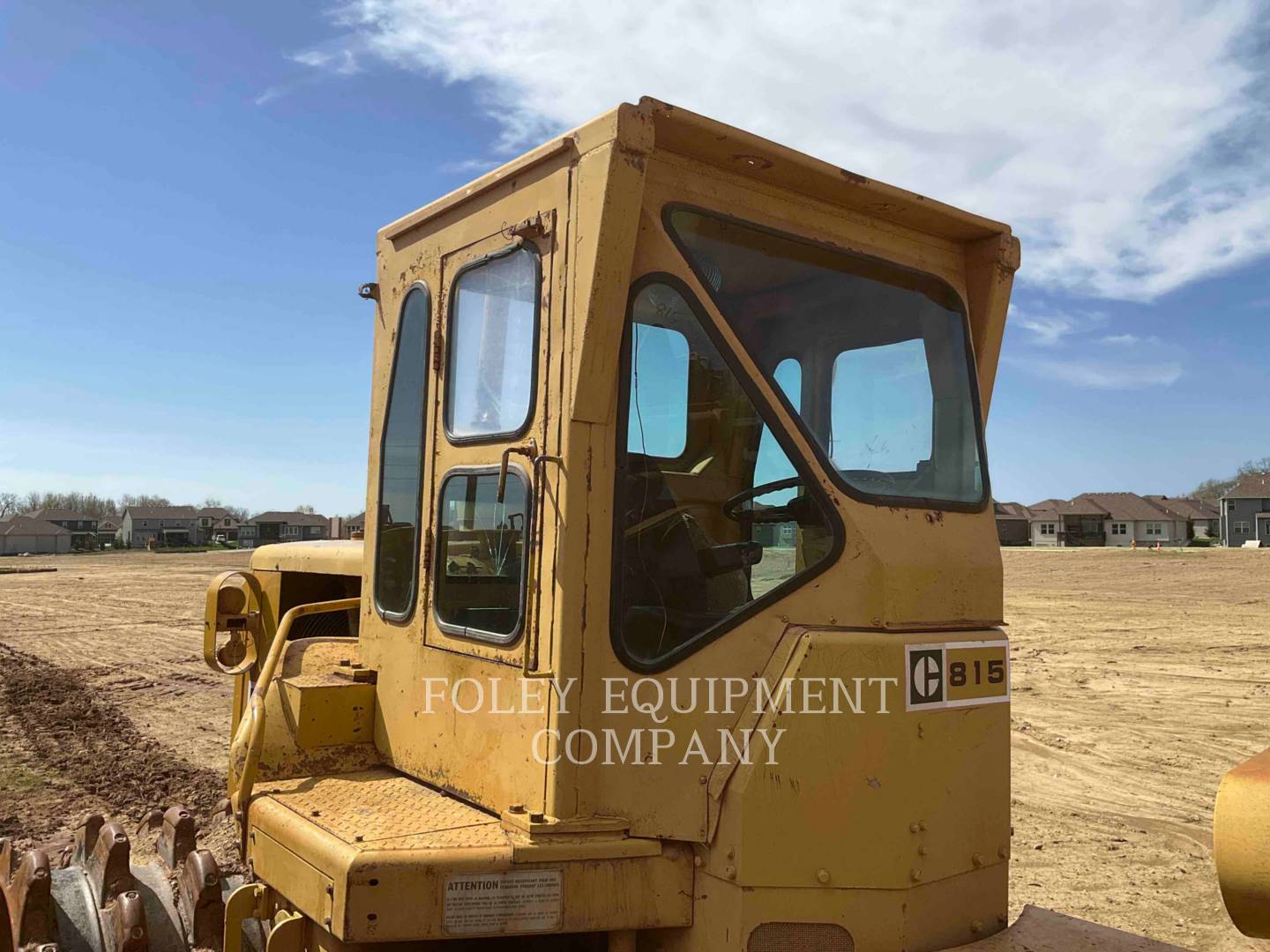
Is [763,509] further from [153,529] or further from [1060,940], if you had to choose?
[153,529]

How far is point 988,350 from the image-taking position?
3.24 meters

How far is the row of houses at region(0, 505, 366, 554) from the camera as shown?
238 feet

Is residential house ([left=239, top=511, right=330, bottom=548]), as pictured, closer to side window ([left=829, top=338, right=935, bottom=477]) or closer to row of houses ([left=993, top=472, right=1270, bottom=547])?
row of houses ([left=993, top=472, right=1270, bottom=547])

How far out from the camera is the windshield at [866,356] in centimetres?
275

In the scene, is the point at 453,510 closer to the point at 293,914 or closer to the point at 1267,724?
the point at 293,914

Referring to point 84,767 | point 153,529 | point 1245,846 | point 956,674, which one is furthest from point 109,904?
point 153,529

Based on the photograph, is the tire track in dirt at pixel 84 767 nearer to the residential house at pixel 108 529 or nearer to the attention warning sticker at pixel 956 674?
the attention warning sticker at pixel 956 674

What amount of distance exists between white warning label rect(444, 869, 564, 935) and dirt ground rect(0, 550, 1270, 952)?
9.61 ft

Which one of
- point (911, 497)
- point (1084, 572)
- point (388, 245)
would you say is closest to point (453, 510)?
point (388, 245)

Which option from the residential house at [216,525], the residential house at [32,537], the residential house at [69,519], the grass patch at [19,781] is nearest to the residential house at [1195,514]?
the grass patch at [19,781]

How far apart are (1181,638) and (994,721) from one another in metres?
13.9

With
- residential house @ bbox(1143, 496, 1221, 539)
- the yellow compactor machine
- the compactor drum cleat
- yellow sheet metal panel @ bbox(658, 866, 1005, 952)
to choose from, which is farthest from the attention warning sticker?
residential house @ bbox(1143, 496, 1221, 539)

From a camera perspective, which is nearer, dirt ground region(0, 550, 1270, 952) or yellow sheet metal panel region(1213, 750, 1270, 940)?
yellow sheet metal panel region(1213, 750, 1270, 940)

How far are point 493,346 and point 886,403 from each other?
1.21 metres
